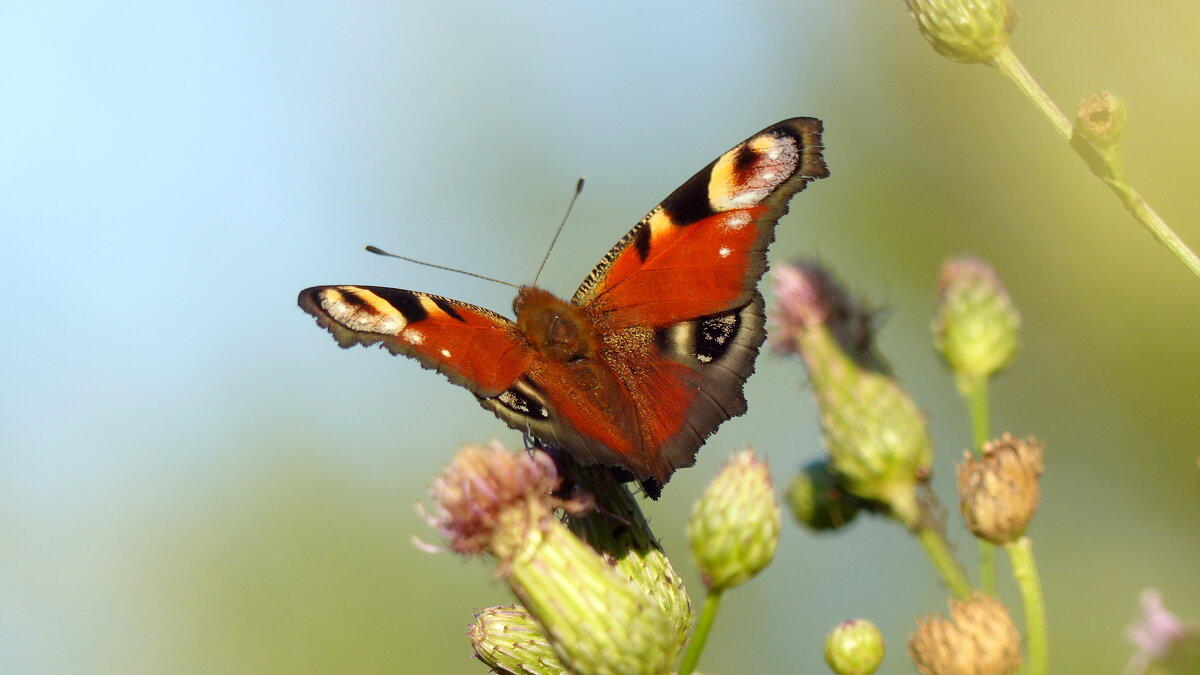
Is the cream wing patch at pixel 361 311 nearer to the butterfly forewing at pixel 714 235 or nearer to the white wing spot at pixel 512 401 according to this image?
the white wing spot at pixel 512 401

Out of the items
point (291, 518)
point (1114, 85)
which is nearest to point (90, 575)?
point (291, 518)

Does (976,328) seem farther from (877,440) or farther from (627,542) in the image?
(627,542)

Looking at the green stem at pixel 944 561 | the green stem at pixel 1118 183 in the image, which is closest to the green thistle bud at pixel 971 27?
the green stem at pixel 1118 183

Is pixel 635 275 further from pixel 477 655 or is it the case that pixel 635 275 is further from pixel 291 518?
pixel 291 518

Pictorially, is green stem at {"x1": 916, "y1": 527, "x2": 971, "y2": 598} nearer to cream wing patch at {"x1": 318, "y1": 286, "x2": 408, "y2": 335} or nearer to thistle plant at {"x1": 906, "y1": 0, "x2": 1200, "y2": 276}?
thistle plant at {"x1": 906, "y1": 0, "x2": 1200, "y2": 276}

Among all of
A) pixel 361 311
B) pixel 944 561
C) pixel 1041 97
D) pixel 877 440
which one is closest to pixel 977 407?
pixel 877 440

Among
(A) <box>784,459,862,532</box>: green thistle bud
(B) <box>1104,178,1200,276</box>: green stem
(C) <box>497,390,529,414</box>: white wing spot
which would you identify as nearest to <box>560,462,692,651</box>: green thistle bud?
(C) <box>497,390,529,414</box>: white wing spot
